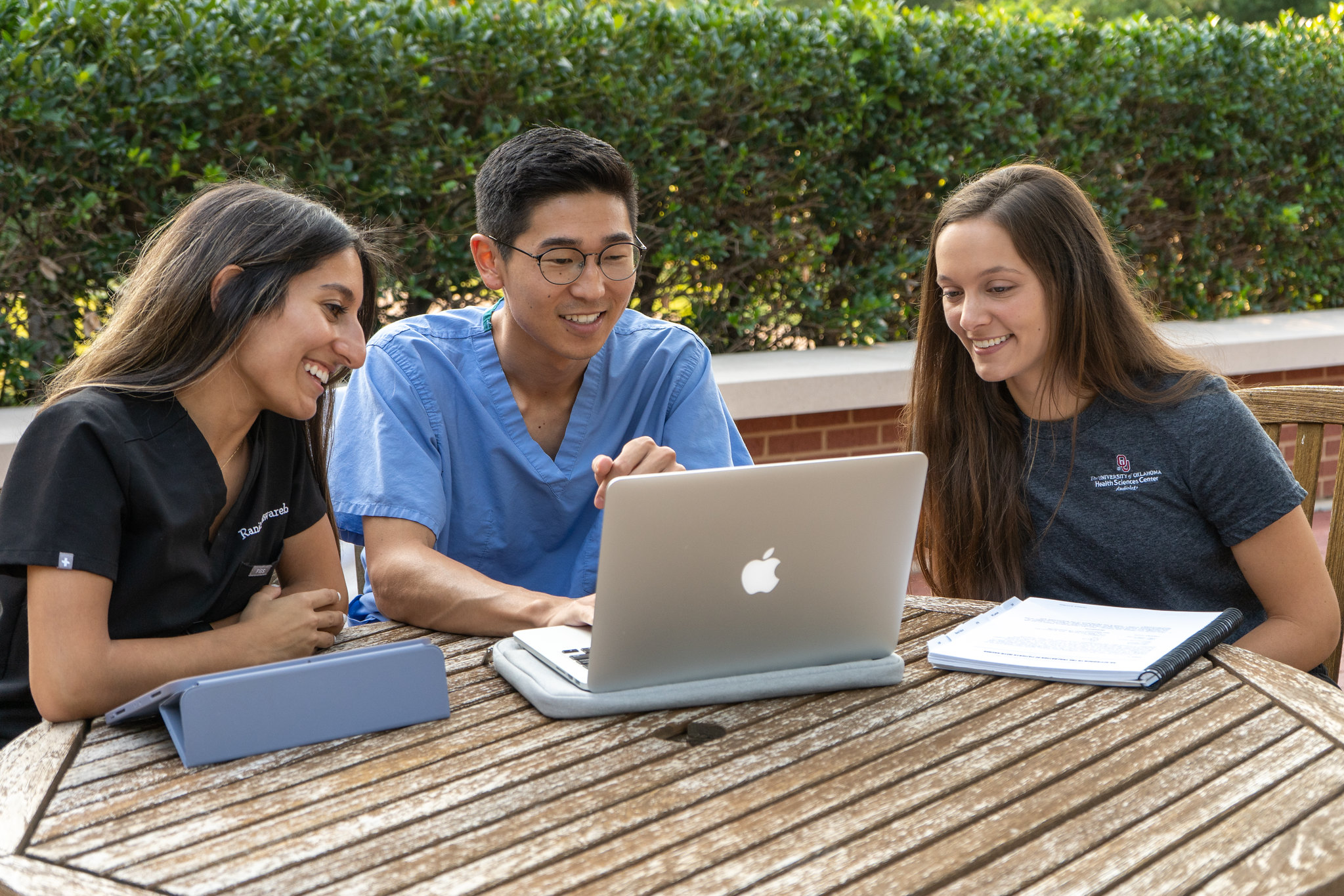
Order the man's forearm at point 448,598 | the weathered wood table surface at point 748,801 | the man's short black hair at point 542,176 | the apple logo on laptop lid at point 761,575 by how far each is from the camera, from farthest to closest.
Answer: the man's short black hair at point 542,176
the man's forearm at point 448,598
the apple logo on laptop lid at point 761,575
the weathered wood table surface at point 748,801

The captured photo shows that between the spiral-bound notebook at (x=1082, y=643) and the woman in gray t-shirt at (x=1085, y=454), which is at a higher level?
the woman in gray t-shirt at (x=1085, y=454)

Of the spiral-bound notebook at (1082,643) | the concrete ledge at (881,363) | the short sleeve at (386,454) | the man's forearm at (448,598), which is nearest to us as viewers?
the spiral-bound notebook at (1082,643)

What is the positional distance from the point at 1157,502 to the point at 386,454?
1.37 metres

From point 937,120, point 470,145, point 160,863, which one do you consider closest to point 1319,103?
point 937,120

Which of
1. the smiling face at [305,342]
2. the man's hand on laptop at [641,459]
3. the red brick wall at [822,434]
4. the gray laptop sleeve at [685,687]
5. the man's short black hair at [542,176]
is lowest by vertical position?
the red brick wall at [822,434]

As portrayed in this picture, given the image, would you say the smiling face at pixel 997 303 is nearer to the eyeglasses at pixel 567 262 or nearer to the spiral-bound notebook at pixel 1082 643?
the spiral-bound notebook at pixel 1082 643

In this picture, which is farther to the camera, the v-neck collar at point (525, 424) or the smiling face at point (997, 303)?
the v-neck collar at point (525, 424)

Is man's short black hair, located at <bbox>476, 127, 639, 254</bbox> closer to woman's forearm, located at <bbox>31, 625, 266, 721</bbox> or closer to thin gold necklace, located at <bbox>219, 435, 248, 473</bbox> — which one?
thin gold necklace, located at <bbox>219, 435, 248, 473</bbox>

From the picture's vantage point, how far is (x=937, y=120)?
4.87 metres

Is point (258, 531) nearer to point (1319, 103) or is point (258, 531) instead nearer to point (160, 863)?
point (160, 863)

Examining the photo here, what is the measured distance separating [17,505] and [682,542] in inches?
33.5

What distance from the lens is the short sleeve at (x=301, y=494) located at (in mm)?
1962

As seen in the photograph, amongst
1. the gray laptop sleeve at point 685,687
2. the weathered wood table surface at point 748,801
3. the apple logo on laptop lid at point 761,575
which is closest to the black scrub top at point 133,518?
the weathered wood table surface at point 748,801

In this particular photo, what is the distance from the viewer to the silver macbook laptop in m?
1.41
